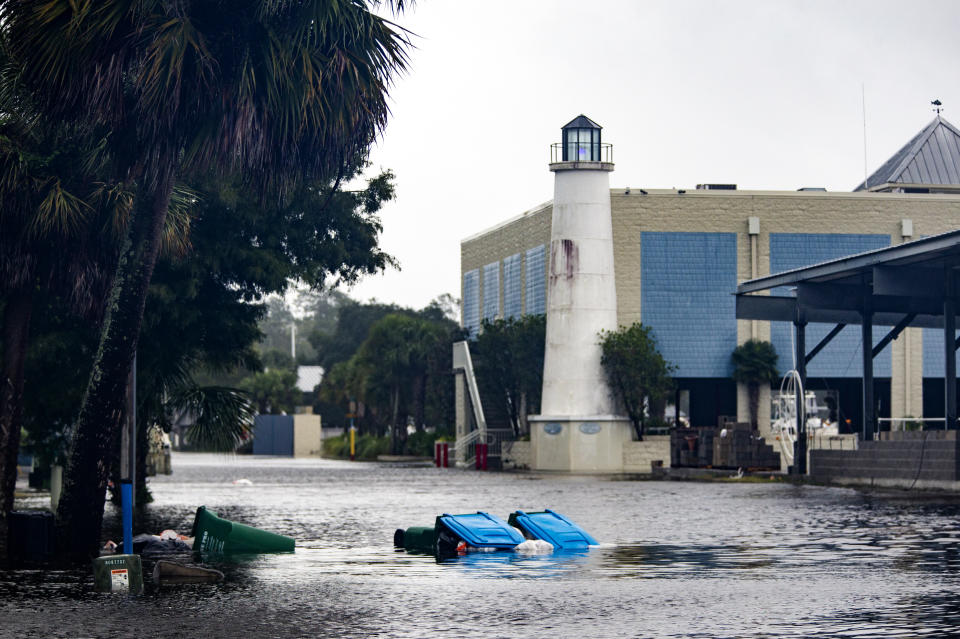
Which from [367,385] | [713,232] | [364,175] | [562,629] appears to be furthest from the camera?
[367,385]

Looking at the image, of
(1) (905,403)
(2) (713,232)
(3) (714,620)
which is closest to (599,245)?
(2) (713,232)

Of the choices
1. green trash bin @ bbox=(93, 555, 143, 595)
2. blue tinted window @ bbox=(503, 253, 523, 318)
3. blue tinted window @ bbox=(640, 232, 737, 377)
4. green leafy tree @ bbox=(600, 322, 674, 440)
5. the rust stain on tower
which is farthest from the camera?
blue tinted window @ bbox=(503, 253, 523, 318)

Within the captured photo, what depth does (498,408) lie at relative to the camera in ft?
242

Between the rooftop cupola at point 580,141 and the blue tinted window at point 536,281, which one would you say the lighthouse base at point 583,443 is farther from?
the blue tinted window at point 536,281

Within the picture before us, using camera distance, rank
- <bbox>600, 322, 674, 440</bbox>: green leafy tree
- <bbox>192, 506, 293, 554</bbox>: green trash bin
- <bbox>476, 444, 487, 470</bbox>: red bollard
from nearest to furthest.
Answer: <bbox>192, 506, 293, 554</bbox>: green trash bin, <bbox>600, 322, 674, 440</bbox>: green leafy tree, <bbox>476, 444, 487, 470</bbox>: red bollard

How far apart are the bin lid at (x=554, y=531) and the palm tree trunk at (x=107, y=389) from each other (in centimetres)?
565

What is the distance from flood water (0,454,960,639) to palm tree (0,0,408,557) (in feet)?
9.44

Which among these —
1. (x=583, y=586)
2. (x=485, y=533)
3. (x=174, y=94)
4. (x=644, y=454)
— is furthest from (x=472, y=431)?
(x=583, y=586)

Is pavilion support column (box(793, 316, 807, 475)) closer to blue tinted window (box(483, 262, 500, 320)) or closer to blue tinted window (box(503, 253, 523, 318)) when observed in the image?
blue tinted window (box(503, 253, 523, 318))

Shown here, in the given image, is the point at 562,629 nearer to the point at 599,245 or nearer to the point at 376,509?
the point at 376,509

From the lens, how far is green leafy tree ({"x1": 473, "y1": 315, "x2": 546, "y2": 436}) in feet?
227

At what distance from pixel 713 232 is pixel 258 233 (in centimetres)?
3956

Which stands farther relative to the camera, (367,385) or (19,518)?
(367,385)

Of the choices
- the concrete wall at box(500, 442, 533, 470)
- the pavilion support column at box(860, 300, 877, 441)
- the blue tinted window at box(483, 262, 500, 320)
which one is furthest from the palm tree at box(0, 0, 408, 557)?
the blue tinted window at box(483, 262, 500, 320)
